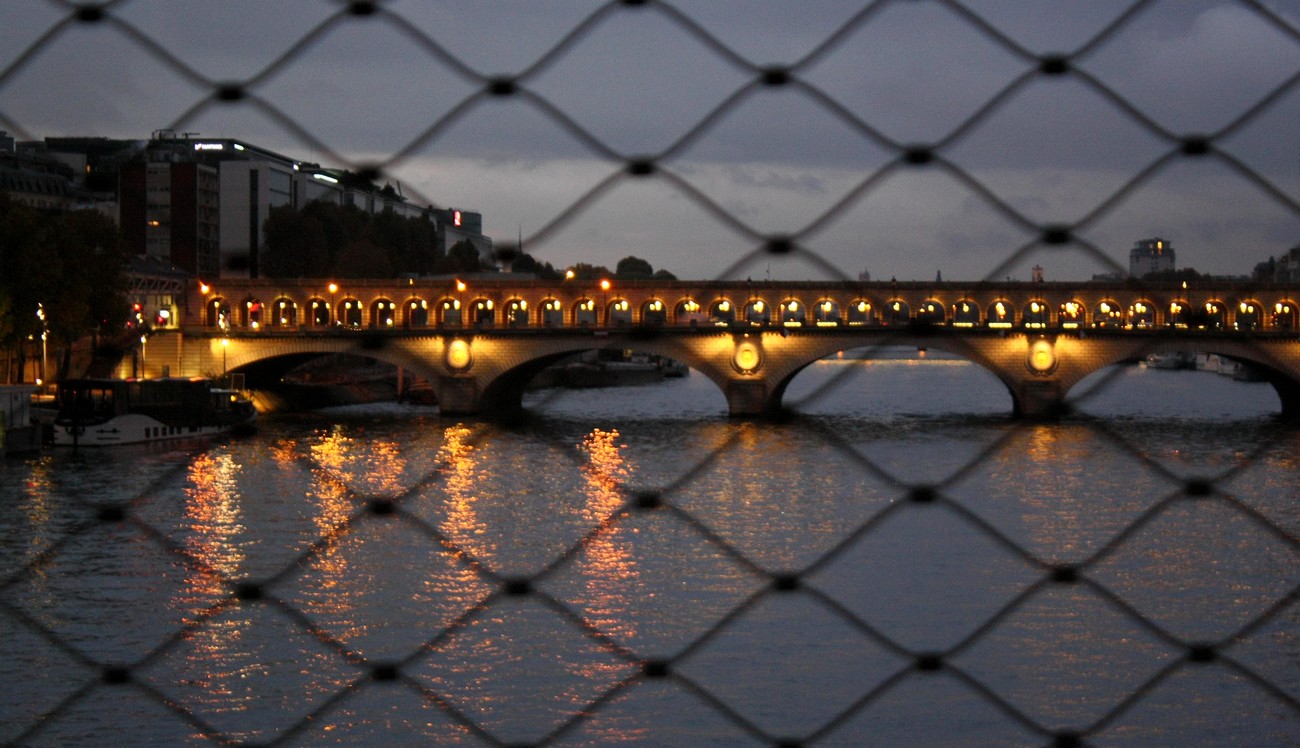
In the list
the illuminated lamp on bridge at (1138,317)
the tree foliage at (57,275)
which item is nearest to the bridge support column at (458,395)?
the tree foliage at (57,275)

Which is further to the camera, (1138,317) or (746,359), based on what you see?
(746,359)

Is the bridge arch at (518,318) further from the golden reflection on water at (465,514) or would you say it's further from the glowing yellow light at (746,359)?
the golden reflection on water at (465,514)

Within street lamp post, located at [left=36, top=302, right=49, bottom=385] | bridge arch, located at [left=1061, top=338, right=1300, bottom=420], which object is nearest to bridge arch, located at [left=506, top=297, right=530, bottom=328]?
street lamp post, located at [left=36, top=302, right=49, bottom=385]

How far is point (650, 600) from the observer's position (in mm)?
8242

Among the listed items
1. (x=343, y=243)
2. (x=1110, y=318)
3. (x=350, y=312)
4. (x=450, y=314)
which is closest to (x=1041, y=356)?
(x=1110, y=318)

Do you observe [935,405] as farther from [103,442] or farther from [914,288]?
[914,288]

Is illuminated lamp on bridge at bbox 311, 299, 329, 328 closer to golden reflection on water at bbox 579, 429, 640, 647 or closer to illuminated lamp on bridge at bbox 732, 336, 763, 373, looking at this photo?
illuminated lamp on bridge at bbox 732, 336, 763, 373

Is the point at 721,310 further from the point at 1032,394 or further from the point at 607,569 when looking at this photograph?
the point at 607,569

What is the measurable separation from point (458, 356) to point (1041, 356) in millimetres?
9576

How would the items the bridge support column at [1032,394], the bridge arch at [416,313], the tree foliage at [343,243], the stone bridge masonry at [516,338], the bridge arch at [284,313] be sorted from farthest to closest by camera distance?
the bridge arch at [284,313] → the bridge arch at [416,313] → the tree foliage at [343,243] → the stone bridge masonry at [516,338] → the bridge support column at [1032,394]

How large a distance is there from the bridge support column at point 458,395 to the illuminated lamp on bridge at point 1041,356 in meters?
8.38

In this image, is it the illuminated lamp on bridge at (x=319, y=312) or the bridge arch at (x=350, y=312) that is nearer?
the bridge arch at (x=350, y=312)

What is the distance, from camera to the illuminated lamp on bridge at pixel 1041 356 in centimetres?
1539

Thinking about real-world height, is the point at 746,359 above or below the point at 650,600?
above
